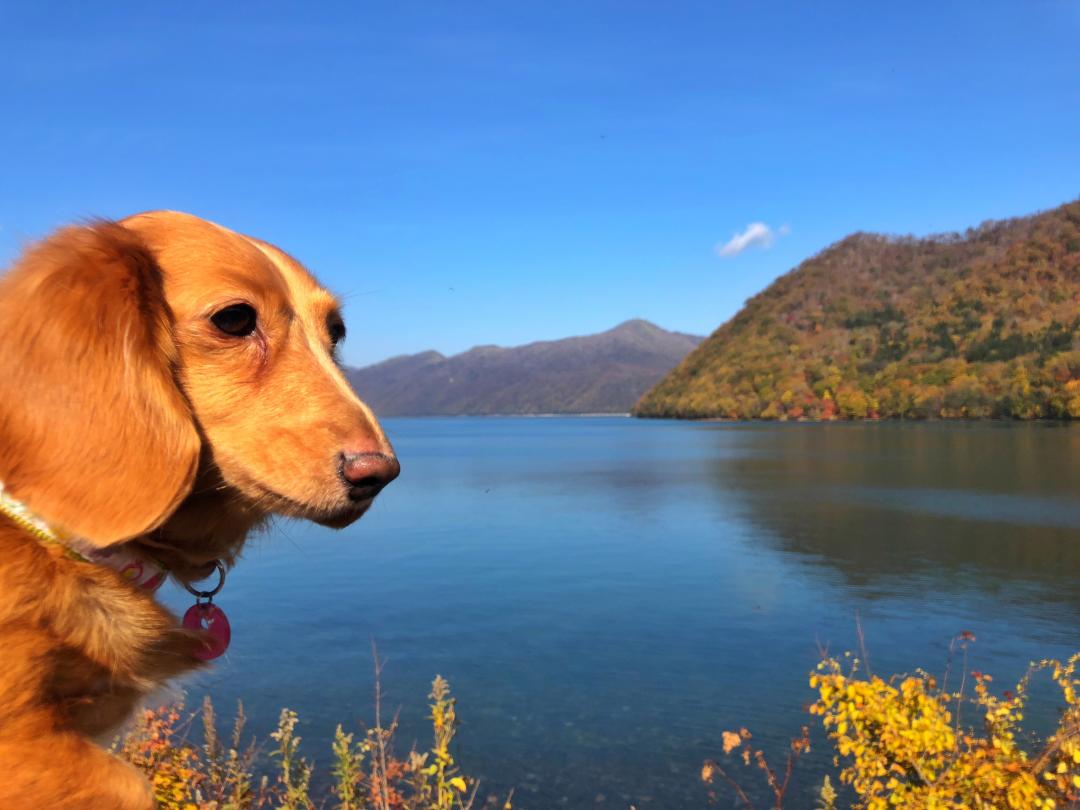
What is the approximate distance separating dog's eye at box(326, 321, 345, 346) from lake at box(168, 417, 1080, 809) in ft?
2.75

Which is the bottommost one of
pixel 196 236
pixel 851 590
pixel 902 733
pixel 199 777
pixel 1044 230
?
pixel 851 590

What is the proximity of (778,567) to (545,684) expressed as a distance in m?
13.2

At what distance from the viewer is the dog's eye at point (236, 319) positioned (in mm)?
2730

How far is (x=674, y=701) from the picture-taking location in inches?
551

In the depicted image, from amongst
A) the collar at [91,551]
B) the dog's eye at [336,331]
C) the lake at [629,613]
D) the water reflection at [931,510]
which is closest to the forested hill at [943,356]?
the water reflection at [931,510]

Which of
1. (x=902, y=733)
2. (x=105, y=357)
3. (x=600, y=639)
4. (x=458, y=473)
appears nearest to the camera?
(x=105, y=357)

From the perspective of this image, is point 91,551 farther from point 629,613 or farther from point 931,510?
point 931,510

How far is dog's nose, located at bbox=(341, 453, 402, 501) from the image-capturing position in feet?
8.04

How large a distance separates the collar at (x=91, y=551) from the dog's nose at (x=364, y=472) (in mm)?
658

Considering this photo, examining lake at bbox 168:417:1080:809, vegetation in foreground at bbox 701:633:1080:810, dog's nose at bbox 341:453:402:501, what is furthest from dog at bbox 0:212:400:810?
vegetation in foreground at bbox 701:633:1080:810

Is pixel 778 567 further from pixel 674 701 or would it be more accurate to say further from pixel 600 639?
pixel 674 701

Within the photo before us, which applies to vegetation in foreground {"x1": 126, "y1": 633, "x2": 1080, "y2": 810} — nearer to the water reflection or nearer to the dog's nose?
the dog's nose

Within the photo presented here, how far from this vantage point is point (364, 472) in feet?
8.03

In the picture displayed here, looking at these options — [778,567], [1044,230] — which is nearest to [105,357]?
[778,567]
